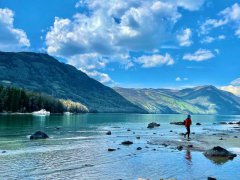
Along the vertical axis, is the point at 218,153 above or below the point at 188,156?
above

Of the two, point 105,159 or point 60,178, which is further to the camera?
point 105,159

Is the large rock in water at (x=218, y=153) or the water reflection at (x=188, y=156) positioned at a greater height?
the large rock in water at (x=218, y=153)

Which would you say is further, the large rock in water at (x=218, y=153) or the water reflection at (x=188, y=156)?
the large rock in water at (x=218, y=153)

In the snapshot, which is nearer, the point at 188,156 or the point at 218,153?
the point at 188,156

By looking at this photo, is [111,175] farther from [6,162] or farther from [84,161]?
[6,162]

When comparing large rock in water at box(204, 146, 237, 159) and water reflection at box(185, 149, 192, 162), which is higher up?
large rock in water at box(204, 146, 237, 159)

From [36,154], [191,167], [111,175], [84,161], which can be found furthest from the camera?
[36,154]

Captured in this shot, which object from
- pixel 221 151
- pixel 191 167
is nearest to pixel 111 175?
pixel 191 167

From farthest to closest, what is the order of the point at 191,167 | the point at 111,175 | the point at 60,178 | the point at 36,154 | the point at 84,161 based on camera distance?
the point at 36,154 → the point at 84,161 → the point at 191,167 → the point at 111,175 → the point at 60,178

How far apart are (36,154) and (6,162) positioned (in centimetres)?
793

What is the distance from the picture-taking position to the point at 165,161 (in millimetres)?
43406

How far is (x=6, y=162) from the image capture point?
3975 centimetres

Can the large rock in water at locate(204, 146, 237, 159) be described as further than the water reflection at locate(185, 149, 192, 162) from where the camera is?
Yes

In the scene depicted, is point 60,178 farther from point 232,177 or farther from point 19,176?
point 232,177
